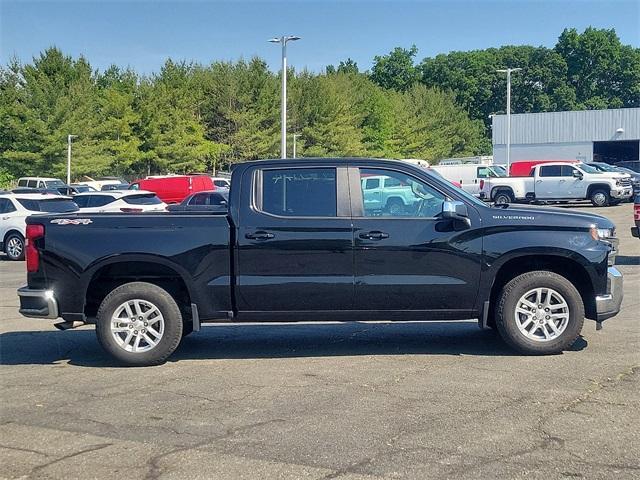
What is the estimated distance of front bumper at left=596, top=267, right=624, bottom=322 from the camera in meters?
7.72

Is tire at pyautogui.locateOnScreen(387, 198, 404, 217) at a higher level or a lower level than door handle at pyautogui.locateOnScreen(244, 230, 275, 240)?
higher

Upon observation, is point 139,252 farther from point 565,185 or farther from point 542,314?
point 565,185

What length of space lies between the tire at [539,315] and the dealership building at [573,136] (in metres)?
61.3

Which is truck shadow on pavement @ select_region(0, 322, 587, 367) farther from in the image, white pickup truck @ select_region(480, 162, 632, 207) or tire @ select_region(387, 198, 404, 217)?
white pickup truck @ select_region(480, 162, 632, 207)

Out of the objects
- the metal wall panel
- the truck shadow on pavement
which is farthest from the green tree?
the truck shadow on pavement

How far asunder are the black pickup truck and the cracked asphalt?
45 centimetres

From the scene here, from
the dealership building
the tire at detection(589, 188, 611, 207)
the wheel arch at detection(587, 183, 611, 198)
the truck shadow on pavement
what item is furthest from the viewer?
the dealership building

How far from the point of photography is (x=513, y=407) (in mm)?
6102

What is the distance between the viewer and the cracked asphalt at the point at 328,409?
16.5 feet

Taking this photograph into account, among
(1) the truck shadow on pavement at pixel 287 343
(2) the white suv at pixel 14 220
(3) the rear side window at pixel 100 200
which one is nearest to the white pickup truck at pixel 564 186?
(3) the rear side window at pixel 100 200

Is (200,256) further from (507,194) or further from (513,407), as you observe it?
(507,194)

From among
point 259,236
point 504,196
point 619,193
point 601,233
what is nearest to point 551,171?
point 504,196

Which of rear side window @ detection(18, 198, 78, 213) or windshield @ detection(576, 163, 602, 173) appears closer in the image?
rear side window @ detection(18, 198, 78, 213)

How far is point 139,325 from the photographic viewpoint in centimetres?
774
